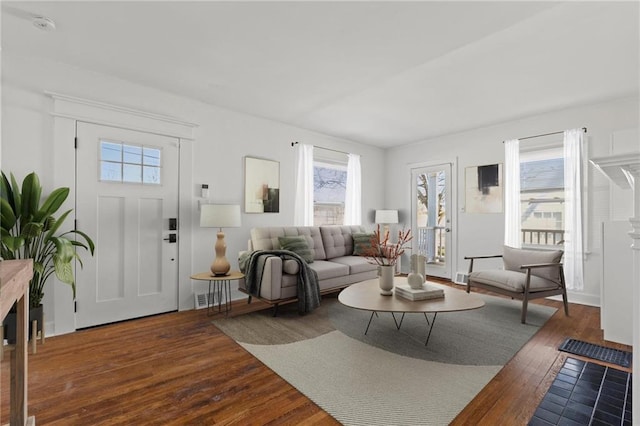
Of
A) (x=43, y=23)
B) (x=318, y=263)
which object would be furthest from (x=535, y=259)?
(x=43, y=23)

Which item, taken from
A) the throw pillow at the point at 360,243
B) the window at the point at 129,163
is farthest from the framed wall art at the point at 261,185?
the throw pillow at the point at 360,243

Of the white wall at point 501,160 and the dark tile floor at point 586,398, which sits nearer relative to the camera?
the dark tile floor at point 586,398

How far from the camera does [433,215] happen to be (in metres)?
5.67

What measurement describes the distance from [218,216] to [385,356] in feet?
7.31

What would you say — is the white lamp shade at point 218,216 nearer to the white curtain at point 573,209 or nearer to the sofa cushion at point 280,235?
the sofa cushion at point 280,235

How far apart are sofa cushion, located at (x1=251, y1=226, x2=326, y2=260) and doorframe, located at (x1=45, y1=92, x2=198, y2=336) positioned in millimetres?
850

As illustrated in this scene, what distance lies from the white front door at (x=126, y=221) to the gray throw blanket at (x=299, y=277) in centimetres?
91

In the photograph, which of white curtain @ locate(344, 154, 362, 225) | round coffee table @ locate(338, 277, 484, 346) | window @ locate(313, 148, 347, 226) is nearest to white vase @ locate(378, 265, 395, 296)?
round coffee table @ locate(338, 277, 484, 346)

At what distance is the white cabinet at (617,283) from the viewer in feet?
8.83

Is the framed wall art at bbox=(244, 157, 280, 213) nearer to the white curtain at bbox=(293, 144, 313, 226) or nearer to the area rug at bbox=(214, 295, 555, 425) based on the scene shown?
the white curtain at bbox=(293, 144, 313, 226)

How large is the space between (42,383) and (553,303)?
17.2ft

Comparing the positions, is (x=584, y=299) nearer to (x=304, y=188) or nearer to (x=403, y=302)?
(x=403, y=302)

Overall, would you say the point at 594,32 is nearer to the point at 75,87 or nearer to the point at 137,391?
the point at 137,391

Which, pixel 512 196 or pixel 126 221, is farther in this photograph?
pixel 512 196
